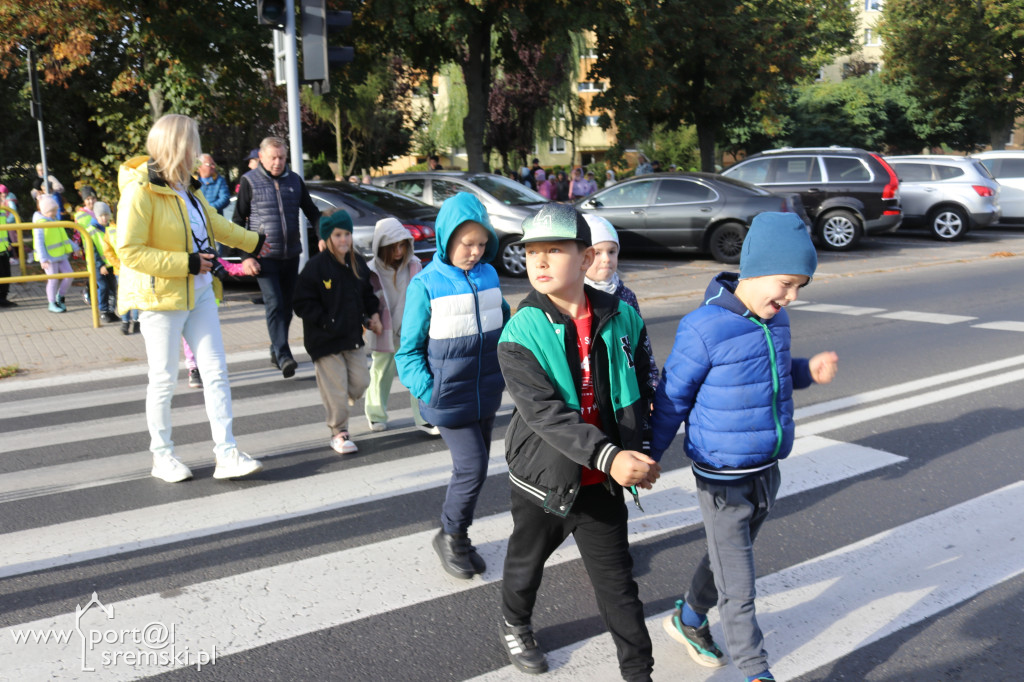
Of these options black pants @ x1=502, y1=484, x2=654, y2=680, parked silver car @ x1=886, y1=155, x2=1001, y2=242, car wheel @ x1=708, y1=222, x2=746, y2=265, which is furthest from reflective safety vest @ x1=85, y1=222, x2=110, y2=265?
parked silver car @ x1=886, y1=155, x2=1001, y2=242

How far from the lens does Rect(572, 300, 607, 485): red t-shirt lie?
111 inches

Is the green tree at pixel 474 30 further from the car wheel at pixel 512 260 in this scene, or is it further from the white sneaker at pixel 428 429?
the white sneaker at pixel 428 429

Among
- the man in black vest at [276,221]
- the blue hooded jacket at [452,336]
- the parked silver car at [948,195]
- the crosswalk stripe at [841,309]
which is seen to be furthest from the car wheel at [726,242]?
the blue hooded jacket at [452,336]

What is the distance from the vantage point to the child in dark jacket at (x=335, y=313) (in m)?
5.59

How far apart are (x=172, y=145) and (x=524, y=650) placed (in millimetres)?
3181

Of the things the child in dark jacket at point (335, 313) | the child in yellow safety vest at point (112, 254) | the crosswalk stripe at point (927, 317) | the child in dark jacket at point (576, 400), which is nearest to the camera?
the child in dark jacket at point (576, 400)

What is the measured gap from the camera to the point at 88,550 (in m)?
4.22

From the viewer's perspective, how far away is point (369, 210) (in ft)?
39.5

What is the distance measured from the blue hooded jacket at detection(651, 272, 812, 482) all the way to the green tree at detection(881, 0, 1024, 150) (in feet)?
105

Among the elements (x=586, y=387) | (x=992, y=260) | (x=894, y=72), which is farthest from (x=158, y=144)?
(x=894, y=72)

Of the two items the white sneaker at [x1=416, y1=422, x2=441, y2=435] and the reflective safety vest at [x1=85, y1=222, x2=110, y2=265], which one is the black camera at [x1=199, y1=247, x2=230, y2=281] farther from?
the reflective safety vest at [x1=85, y1=222, x2=110, y2=265]

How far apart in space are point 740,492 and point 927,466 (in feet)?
9.76

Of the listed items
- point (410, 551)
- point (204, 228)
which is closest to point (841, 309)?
point (204, 228)

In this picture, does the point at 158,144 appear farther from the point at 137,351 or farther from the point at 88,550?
the point at 137,351
